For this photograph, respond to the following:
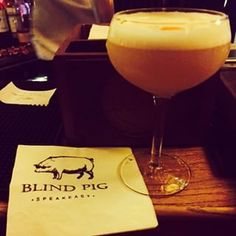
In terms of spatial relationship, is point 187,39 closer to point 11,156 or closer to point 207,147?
point 207,147

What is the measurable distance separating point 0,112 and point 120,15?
465 millimetres

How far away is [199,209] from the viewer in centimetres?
58

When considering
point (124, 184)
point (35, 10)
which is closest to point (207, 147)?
point (124, 184)

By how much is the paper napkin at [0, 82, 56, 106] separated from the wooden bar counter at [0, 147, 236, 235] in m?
0.41

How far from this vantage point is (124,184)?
0.65 meters

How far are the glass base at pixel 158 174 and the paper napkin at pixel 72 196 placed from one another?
0.01 m

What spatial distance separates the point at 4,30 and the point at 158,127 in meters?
1.31

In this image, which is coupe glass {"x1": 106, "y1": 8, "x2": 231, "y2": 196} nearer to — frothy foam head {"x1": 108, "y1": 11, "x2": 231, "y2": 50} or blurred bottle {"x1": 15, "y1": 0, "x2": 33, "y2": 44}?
frothy foam head {"x1": 108, "y1": 11, "x2": 231, "y2": 50}

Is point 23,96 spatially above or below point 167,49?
below

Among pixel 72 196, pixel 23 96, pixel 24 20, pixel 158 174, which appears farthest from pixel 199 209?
pixel 24 20

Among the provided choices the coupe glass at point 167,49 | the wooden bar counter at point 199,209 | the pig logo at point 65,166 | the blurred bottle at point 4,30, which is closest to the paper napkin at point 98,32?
the coupe glass at point 167,49

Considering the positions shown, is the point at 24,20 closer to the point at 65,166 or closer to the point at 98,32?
the point at 98,32

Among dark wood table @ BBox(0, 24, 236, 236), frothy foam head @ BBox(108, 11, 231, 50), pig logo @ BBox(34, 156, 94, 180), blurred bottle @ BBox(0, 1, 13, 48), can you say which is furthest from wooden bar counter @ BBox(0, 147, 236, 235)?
blurred bottle @ BBox(0, 1, 13, 48)

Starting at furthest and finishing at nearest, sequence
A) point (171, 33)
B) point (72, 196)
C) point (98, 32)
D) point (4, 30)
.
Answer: point (4, 30)
point (98, 32)
point (72, 196)
point (171, 33)
